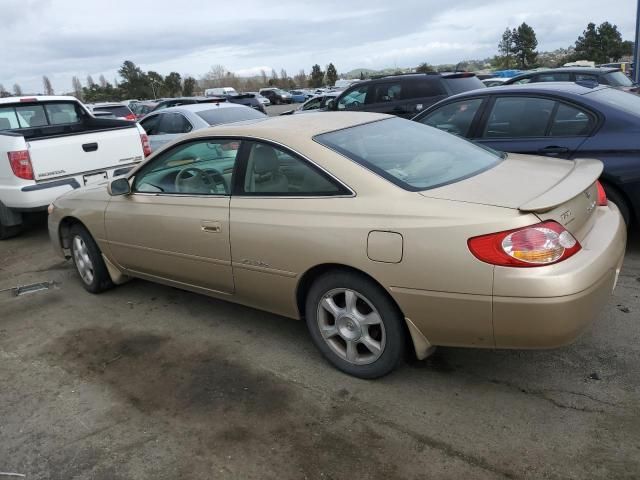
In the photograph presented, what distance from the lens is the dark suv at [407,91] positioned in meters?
9.77

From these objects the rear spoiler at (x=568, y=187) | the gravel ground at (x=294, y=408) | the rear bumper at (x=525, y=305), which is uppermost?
the rear spoiler at (x=568, y=187)

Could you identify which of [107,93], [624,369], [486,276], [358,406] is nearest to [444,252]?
[486,276]

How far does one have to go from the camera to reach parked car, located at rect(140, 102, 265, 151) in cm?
916

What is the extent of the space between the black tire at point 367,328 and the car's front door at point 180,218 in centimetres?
70

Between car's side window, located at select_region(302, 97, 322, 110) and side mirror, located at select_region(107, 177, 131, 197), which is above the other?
side mirror, located at select_region(107, 177, 131, 197)

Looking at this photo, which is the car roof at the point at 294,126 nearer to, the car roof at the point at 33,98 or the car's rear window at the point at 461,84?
the car roof at the point at 33,98

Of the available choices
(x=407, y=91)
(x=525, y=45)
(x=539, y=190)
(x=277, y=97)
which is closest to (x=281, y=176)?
(x=539, y=190)

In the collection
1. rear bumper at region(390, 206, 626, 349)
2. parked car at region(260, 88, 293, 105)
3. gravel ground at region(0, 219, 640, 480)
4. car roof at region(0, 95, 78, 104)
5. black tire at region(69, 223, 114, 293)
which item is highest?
car roof at region(0, 95, 78, 104)

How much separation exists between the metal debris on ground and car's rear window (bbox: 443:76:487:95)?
24.1 feet

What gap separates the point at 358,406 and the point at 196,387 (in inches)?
40.4

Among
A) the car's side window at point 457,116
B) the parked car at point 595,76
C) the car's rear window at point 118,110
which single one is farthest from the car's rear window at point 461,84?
the car's rear window at point 118,110

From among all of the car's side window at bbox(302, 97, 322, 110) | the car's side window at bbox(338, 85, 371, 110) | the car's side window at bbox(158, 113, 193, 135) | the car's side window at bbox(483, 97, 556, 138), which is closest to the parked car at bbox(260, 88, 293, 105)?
the car's side window at bbox(302, 97, 322, 110)

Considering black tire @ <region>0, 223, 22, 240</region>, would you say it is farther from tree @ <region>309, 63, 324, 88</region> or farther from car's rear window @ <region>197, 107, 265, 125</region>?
tree @ <region>309, 63, 324, 88</region>

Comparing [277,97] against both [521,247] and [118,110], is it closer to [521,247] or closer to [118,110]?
[118,110]
